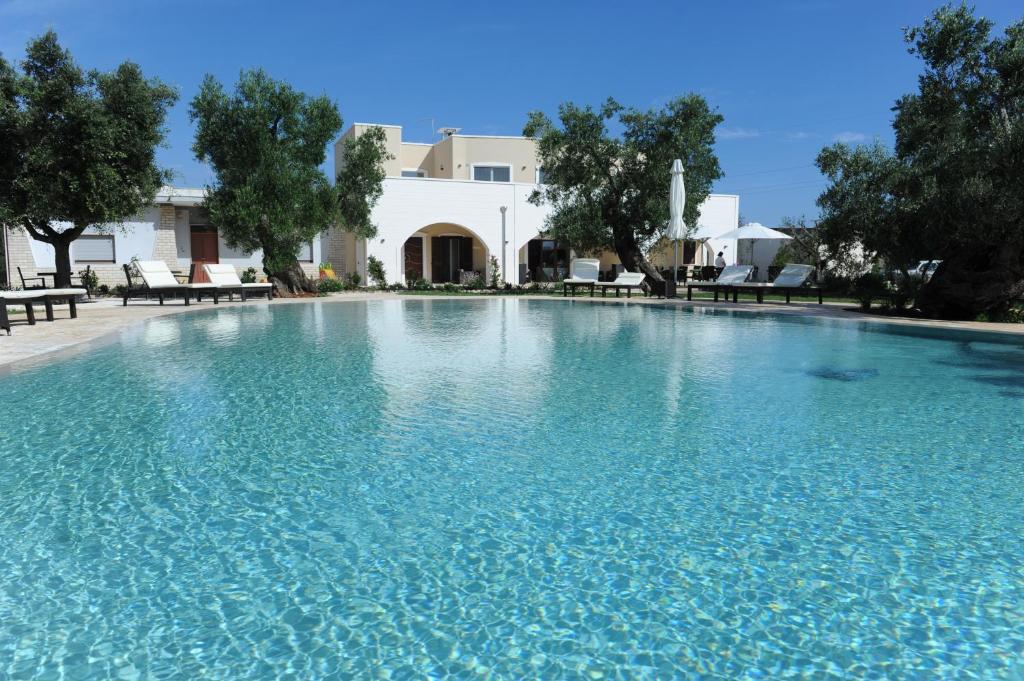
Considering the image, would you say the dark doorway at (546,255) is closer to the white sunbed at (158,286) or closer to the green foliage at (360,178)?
the green foliage at (360,178)

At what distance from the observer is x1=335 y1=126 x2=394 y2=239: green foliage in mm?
23484

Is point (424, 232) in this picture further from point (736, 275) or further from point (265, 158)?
point (736, 275)

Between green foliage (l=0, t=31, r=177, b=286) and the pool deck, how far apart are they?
2616 millimetres

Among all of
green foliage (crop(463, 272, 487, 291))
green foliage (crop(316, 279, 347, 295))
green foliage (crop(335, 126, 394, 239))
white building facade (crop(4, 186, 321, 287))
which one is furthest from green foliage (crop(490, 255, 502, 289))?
white building facade (crop(4, 186, 321, 287))

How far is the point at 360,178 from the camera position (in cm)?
2364

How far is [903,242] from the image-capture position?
14180 millimetres

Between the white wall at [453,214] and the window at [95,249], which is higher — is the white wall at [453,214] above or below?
above

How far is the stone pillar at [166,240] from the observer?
26641 mm

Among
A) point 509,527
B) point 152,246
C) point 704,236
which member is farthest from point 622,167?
point 509,527

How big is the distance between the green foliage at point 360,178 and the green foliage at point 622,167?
5.33 m

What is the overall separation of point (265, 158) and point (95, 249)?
34.4 ft

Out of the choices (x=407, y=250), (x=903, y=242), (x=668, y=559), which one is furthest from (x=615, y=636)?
(x=407, y=250)

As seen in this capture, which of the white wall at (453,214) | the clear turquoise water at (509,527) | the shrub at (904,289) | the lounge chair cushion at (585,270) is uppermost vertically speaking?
the white wall at (453,214)

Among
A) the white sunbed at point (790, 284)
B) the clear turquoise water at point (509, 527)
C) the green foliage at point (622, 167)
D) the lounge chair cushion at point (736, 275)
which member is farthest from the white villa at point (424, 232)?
the clear turquoise water at point (509, 527)
